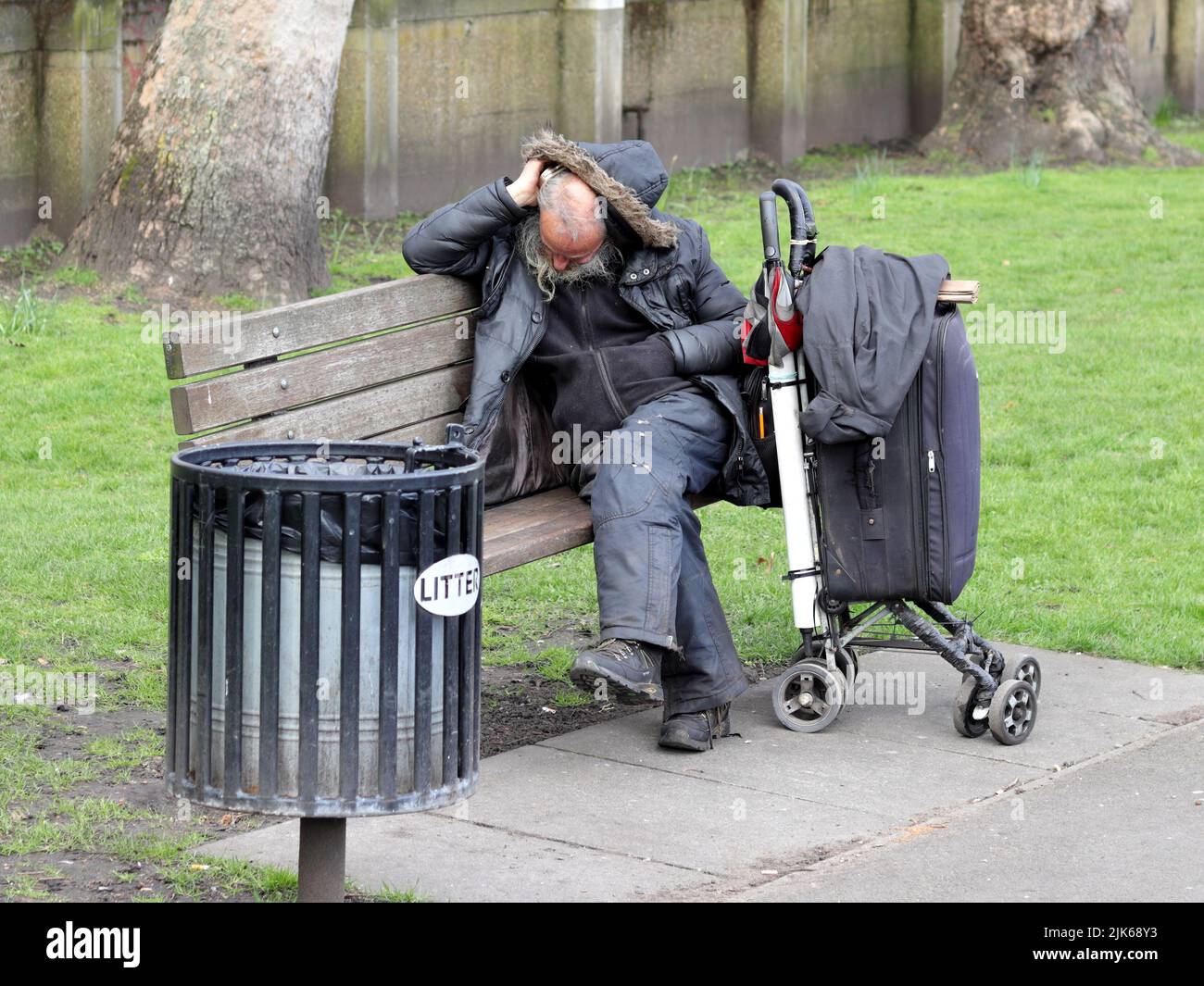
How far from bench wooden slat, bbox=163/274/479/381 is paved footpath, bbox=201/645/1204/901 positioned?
3.72ft

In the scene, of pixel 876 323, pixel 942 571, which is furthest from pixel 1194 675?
pixel 876 323

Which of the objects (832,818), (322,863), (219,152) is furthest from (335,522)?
(219,152)

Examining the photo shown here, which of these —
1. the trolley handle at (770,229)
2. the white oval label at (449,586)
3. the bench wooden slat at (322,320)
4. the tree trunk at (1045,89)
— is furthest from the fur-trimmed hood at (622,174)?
the tree trunk at (1045,89)

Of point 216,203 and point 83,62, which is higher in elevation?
point 83,62

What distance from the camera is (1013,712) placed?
5.02 metres

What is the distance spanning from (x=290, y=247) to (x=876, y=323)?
548 centimetres

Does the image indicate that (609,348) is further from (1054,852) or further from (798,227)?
(1054,852)

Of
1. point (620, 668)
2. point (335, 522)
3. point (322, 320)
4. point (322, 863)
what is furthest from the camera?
point (322, 320)

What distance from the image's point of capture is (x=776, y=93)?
15945 millimetres

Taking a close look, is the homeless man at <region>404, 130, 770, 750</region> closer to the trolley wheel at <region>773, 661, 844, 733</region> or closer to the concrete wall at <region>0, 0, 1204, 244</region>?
the trolley wheel at <region>773, 661, 844, 733</region>

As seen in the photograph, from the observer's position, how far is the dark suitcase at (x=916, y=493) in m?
→ 4.91

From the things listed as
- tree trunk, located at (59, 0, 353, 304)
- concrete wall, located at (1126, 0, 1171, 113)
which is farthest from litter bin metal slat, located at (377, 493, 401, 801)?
concrete wall, located at (1126, 0, 1171, 113)

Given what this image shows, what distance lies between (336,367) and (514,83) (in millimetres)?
9267
